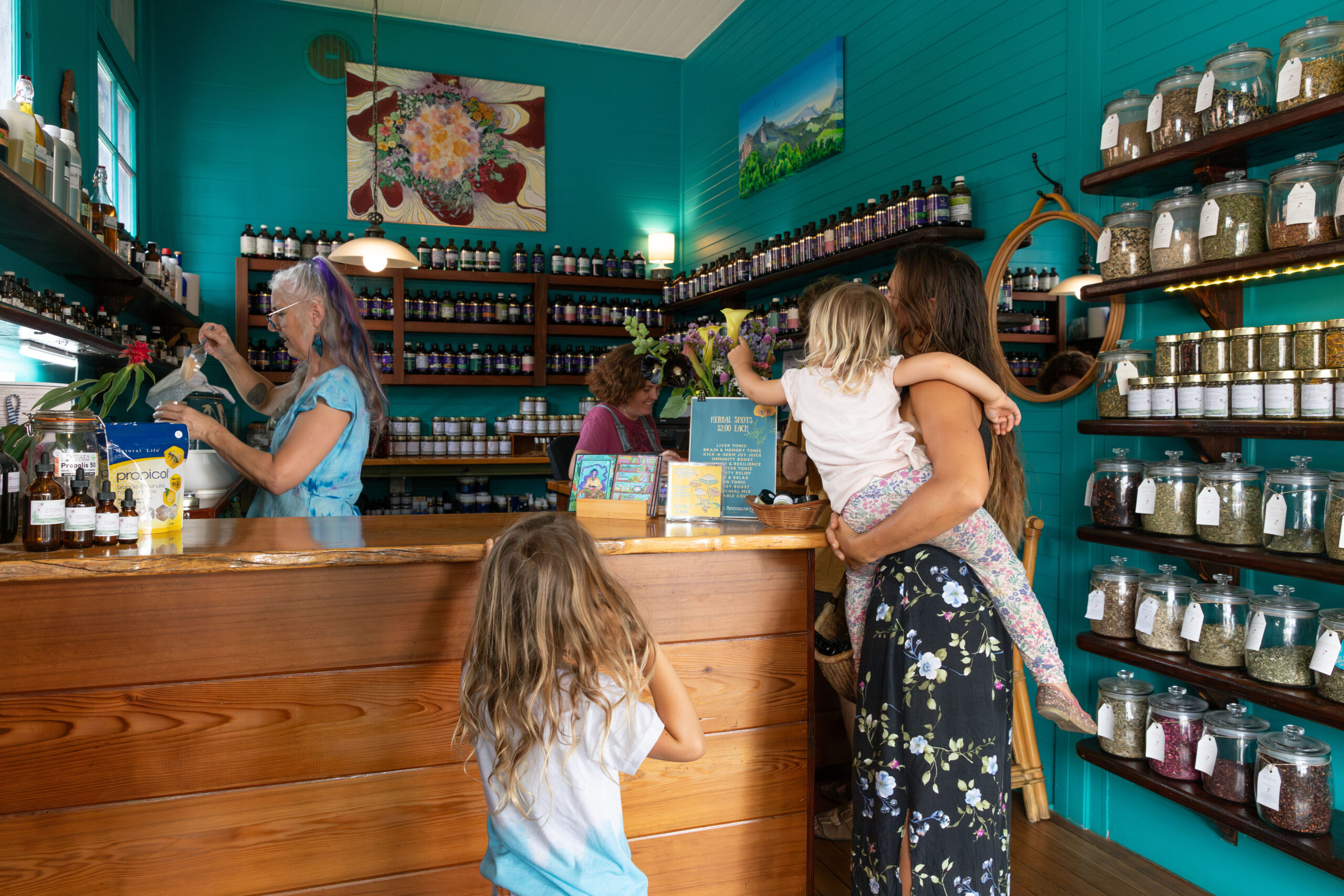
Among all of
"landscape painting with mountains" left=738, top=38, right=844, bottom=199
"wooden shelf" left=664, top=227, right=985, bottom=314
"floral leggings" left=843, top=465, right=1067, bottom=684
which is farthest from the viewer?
"landscape painting with mountains" left=738, top=38, right=844, bottom=199

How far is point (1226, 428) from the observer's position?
7.37ft

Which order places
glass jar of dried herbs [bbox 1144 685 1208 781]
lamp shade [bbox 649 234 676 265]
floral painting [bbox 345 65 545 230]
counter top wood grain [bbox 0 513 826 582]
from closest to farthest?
counter top wood grain [bbox 0 513 826 582] → glass jar of dried herbs [bbox 1144 685 1208 781] → floral painting [bbox 345 65 545 230] → lamp shade [bbox 649 234 676 265]

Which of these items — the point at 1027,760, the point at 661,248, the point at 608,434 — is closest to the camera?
the point at 1027,760

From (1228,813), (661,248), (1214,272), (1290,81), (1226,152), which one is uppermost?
(661,248)

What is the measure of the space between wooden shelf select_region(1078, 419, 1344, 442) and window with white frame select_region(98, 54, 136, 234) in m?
5.17

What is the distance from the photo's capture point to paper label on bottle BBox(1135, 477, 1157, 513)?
8.17ft

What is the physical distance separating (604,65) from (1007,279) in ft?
16.1

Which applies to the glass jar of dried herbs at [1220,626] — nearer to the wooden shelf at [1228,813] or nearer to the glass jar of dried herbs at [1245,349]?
the wooden shelf at [1228,813]

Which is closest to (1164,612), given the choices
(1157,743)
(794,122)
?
(1157,743)

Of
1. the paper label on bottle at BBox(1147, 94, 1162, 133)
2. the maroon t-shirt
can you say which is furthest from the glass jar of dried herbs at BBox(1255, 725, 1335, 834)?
the maroon t-shirt

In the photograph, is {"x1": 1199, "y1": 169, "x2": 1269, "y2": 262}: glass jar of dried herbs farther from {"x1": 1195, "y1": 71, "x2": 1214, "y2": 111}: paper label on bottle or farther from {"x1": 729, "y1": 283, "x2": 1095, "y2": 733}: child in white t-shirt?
{"x1": 729, "y1": 283, "x2": 1095, "y2": 733}: child in white t-shirt

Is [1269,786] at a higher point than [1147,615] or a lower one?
lower

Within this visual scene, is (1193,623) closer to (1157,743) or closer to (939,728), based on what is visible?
(1157,743)

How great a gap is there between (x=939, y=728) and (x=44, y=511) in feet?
A: 5.89
